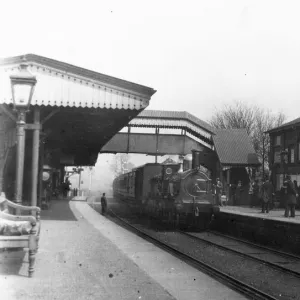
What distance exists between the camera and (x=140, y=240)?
13.9 m

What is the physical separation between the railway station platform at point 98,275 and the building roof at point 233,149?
19582mm

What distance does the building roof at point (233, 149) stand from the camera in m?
30.8

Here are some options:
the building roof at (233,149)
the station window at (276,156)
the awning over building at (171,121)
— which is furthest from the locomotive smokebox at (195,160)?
the station window at (276,156)

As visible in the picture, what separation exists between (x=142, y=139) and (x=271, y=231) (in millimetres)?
12954

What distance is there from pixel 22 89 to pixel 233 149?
81.4ft

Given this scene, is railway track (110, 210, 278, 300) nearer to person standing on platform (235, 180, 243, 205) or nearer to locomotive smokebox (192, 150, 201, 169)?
locomotive smokebox (192, 150, 201, 169)

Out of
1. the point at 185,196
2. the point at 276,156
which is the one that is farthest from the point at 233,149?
→ the point at 185,196

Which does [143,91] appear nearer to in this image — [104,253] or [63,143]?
[104,253]

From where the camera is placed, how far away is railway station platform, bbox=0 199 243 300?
6137 millimetres

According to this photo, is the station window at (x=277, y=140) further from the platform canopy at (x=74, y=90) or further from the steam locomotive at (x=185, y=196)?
the platform canopy at (x=74, y=90)

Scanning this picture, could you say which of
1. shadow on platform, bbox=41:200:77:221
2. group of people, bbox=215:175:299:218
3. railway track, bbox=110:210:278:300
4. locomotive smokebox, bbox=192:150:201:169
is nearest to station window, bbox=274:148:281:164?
group of people, bbox=215:175:299:218

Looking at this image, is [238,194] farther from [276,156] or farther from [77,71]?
[77,71]

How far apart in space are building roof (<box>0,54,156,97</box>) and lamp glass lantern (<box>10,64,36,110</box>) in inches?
169

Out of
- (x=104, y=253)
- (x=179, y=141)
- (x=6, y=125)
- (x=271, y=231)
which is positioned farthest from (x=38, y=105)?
(x=179, y=141)
